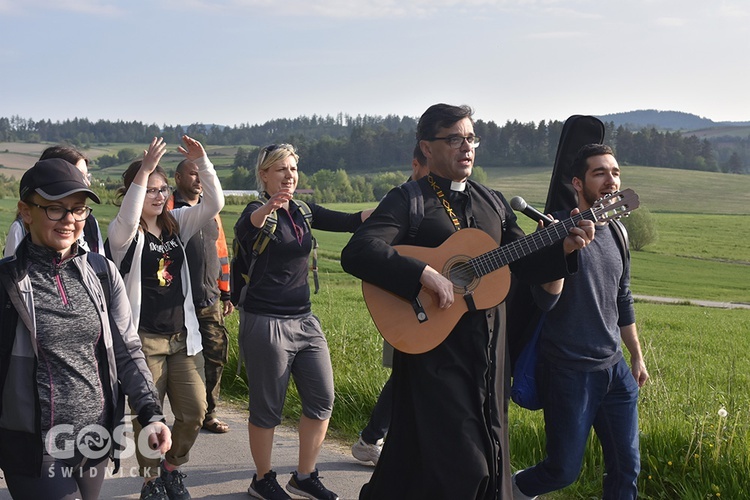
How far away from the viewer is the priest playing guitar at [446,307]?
3707 millimetres

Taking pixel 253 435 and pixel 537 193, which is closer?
pixel 253 435

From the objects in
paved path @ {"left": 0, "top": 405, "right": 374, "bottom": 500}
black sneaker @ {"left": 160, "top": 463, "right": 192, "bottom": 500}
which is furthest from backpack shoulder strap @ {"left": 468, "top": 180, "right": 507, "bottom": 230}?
black sneaker @ {"left": 160, "top": 463, "right": 192, "bottom": 500}

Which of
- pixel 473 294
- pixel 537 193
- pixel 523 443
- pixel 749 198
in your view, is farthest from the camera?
pixel 749 198

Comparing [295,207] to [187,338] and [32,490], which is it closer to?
[187,338]

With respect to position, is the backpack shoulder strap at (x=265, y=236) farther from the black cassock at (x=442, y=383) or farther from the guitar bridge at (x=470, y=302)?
the guitar bridge at (x=470, y=302)

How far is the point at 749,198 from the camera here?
9819 centimetres

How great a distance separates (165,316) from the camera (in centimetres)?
496

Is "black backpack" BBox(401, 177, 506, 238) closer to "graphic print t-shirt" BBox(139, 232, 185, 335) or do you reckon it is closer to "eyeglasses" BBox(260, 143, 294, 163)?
"eyeglasses" BBox(260, 143, 294, 163)

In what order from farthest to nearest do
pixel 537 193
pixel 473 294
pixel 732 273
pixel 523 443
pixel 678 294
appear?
1. pixel 537 193
2. pixel 732 273
3. pixel 678 294
4. pixel 523 443
5. pixel 473 294

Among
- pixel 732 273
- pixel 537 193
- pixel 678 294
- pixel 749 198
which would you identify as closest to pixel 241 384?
pixel 678 294

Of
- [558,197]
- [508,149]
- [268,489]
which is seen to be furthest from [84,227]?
[508,149]

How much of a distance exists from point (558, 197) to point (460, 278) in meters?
1.06

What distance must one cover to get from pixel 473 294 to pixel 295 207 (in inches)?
71.4

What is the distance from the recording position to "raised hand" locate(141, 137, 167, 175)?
4605mm
